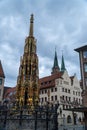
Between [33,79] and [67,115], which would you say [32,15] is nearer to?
[33,79]

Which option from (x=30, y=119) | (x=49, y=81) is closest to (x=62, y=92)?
(x=49, y=81)

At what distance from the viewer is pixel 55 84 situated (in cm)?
5706

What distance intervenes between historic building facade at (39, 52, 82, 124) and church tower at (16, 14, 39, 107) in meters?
15.5

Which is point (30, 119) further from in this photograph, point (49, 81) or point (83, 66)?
point (49, 81)

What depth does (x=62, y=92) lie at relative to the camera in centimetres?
5700

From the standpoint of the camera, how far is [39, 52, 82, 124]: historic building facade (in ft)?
181

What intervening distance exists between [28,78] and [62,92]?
63.9 ft

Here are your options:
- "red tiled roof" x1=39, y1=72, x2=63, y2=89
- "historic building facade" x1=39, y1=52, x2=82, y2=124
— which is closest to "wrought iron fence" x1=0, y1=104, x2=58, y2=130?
"historic building facade" x1=39, y1=52, x2=82, y2=124

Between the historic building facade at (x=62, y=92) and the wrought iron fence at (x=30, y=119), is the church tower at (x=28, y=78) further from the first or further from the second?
the historic building facade at (x=62, y=92)

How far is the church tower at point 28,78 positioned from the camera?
127 feet

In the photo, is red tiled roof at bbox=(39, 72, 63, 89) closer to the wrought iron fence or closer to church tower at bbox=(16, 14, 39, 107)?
church tower at bbox=(16, 14, 39, 107)

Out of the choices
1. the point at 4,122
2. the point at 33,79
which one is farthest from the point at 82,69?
the point at 4,122

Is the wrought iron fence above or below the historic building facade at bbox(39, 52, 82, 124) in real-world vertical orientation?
below

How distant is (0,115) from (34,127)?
837 cm
